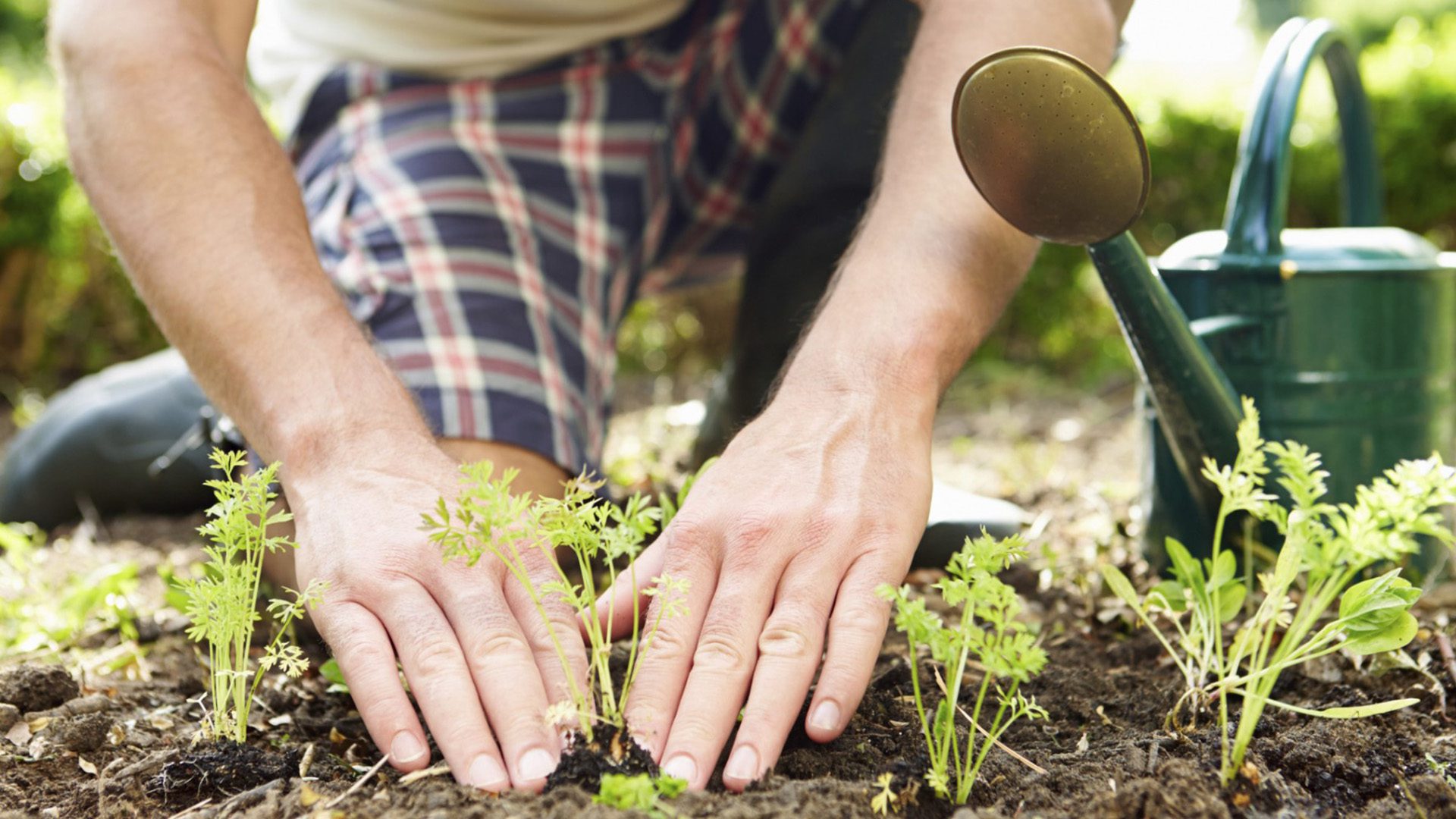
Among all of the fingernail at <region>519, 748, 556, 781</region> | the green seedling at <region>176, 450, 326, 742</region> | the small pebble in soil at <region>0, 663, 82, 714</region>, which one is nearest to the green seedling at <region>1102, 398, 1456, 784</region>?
the fingernail at <region>519, 748, 556, 781</region>

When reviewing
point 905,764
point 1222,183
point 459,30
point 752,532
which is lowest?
point 905,764

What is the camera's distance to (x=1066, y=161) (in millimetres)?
1351

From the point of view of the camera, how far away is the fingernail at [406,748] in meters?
1.21

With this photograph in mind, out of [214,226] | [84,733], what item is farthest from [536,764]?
[214,226]

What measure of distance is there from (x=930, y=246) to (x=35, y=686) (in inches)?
53.6

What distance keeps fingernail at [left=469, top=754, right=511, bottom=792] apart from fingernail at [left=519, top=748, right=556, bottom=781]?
21 millimetres

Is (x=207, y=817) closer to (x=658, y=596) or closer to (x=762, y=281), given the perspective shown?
(x=658, y=596)

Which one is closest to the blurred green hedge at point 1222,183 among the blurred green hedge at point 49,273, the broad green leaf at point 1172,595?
the broad green leaf at point 1172,595

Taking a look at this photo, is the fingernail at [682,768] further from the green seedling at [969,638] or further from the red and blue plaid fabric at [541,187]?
the red and blue plaid fabric at [541,187]

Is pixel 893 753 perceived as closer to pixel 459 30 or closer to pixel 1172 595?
pixel 1172 595

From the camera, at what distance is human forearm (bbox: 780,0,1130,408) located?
60.3 inches

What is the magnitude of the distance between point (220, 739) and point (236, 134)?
0.96 m

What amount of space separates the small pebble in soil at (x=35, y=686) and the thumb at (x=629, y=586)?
0.76 metres

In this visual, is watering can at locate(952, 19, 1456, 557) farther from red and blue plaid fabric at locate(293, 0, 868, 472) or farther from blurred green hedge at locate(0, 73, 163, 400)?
blurred green hedge at locate(0, 73, 163, 400)
